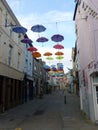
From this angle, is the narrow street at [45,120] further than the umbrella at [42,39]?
No

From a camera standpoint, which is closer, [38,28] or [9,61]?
[38,28]

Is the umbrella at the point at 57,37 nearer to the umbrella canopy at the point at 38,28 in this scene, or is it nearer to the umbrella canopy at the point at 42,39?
the umbrella canopy at the point at 42,39

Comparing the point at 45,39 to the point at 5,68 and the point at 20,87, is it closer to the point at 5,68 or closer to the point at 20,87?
the point at 5,68

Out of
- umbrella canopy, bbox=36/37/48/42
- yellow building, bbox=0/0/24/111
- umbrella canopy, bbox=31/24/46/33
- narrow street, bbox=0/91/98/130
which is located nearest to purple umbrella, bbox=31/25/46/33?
umbrella canopy, bbox=31/24/46/33

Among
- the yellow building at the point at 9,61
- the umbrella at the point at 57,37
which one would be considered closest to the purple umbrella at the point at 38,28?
the umbrella at the point at 57,37

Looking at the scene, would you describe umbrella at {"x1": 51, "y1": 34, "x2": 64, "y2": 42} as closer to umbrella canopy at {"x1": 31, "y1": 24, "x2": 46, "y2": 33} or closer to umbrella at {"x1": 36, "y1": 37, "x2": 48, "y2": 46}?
umbrella at {"x1": 36, "y1": 37, "x2": 48, "y2": 46}

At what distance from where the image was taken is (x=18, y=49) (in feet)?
78.1

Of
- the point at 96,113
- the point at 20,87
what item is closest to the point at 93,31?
the point at 96,113

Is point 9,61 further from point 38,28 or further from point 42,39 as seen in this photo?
point 38,28

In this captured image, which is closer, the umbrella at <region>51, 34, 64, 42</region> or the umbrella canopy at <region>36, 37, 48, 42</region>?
the umbrella at <region>51, 34, 64, 42</region>

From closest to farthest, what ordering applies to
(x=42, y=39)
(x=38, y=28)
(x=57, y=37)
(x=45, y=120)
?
(x=38, y=28), (x=45, y=120), (x=57, y=37), (x=42, y=39)

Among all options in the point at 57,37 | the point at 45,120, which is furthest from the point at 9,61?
the point at 45,120

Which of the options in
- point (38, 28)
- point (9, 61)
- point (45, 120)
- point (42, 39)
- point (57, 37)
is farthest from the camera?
point (9, 61)

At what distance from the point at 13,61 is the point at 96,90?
1171 cm
